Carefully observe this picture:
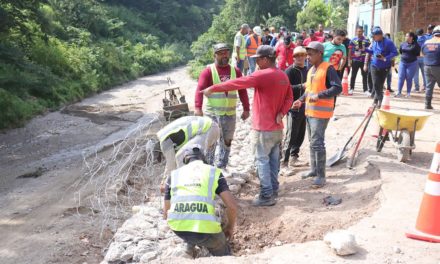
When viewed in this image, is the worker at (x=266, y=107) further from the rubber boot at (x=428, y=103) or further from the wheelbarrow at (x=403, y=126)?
the rubber boot at (x=428, y=103)

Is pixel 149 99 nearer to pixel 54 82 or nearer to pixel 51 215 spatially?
pixel 54 82

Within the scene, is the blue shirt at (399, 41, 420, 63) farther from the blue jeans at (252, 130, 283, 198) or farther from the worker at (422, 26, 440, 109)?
the blue jeans at (252, 130, 283, 198)

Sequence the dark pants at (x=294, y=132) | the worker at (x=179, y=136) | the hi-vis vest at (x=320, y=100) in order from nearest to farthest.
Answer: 1. the worker at (x=179, y=136)
2. the hi-vis vest at (x=320, y=100)
3. the dark pants at (x=294, y=132)

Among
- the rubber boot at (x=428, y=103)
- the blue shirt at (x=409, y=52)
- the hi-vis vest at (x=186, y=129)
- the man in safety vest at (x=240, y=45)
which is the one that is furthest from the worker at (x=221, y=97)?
the man in safety vest at (x=240, y=45)

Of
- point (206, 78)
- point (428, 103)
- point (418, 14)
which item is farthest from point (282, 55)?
point (418, 14)

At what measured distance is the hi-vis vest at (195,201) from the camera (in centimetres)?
393

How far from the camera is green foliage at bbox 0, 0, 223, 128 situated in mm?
12250

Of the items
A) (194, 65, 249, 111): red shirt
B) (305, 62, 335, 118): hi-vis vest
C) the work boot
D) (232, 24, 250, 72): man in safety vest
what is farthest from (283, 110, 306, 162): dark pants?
(232, 24, 250, 72): man in safety vest

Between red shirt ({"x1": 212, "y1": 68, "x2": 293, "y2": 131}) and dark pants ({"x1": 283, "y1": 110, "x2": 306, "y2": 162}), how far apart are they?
162 cm

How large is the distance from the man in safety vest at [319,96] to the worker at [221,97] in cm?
93

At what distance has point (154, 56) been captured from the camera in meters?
30.1

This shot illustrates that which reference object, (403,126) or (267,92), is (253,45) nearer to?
A: (403,126)

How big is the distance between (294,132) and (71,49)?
15.6m

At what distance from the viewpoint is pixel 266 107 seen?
576cm
